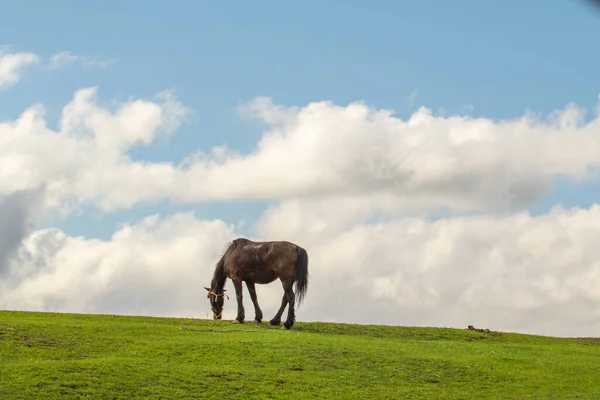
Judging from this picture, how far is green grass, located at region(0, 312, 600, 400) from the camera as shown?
18859 millimetres

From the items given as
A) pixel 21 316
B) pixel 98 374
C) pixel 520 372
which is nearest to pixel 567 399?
pixel 520 372

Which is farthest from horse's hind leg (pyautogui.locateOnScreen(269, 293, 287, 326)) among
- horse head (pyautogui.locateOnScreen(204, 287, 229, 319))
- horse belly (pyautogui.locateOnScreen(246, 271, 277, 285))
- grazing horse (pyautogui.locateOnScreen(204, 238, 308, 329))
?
horse head (pyautogui.locateOnScreen(204, 287, 229, 319))

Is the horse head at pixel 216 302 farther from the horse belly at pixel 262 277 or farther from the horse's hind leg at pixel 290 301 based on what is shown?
the horse's hind leg at pixel 290 301

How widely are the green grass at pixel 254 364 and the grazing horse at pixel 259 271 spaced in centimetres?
170

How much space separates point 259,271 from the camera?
31594 millimetres

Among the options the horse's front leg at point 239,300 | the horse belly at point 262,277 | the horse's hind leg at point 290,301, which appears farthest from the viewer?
the horse's front leg at point 239,300

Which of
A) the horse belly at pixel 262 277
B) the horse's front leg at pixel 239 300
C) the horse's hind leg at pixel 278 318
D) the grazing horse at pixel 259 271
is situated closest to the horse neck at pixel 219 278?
the grazing horse at pixel 259 271

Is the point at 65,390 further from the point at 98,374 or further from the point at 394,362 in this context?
the point at 394,362

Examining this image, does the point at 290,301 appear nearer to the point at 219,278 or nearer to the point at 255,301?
the point at 255,301

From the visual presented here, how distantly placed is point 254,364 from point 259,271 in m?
9.84

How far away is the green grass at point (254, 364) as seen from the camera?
1886 cm

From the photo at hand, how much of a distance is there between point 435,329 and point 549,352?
17.9 ft

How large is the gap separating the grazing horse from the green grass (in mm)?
1705

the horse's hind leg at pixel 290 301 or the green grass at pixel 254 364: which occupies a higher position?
the horse's hind leg at pixel 290 301
